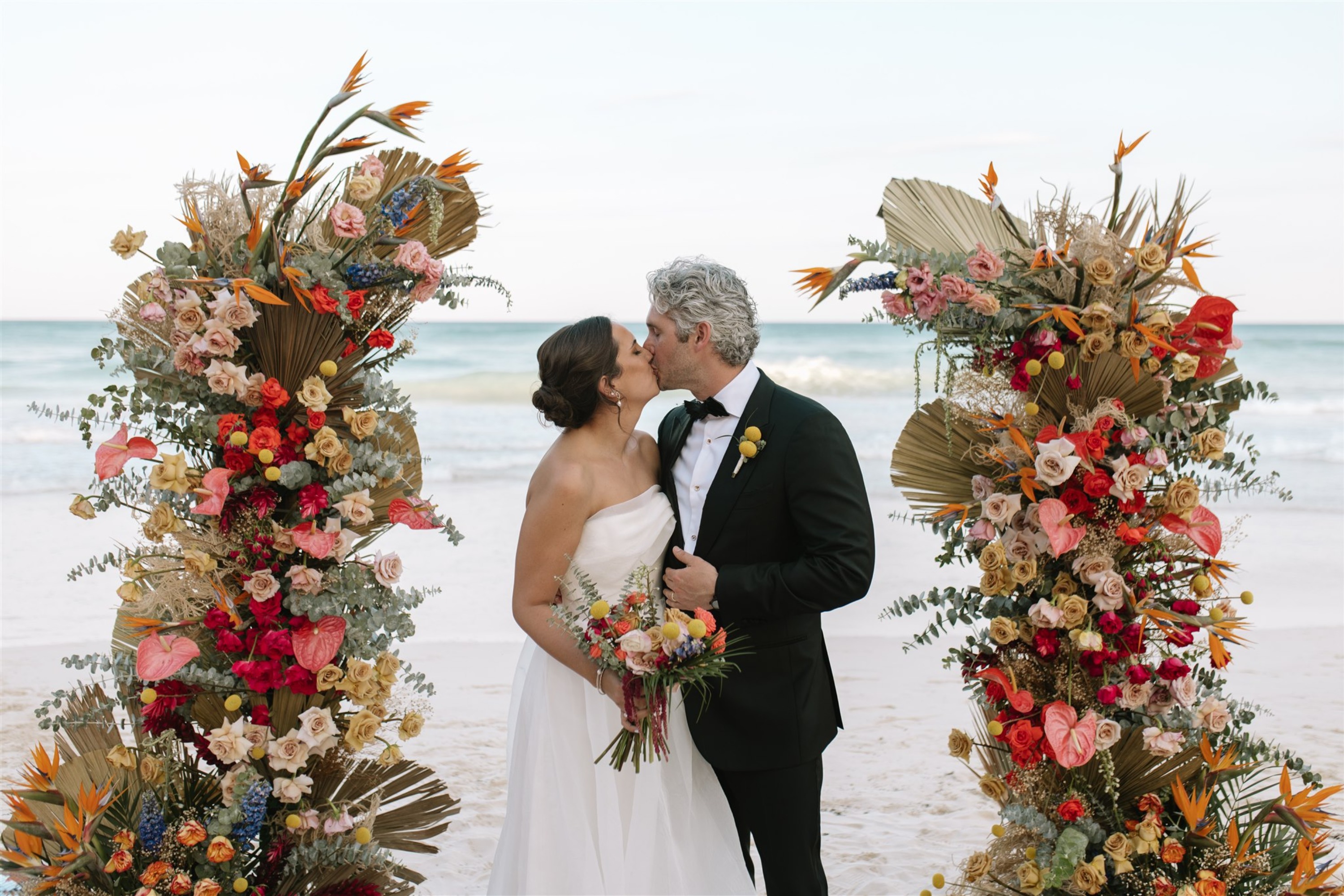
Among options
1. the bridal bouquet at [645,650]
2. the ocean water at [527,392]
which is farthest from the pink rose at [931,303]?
the ocean water at [527,392]

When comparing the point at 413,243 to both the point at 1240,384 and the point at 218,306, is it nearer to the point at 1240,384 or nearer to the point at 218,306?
the point at 218,306

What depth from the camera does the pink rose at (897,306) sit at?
10.4ft

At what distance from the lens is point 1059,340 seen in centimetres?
305

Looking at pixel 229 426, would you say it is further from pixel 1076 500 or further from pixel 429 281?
pixel 1076 500

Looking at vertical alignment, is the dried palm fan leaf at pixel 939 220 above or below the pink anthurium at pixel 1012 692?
above

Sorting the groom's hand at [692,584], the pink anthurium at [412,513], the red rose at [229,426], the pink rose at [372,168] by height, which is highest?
the pink rose at [372,168]

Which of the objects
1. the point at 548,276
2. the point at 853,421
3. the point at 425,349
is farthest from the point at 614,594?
the point at 425,349

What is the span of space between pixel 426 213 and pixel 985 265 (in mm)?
1666

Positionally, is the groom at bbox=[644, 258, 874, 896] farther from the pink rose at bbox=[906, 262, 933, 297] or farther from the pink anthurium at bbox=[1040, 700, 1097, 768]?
the pink anthurium at bbox=[1040, 700, 1097, 768]

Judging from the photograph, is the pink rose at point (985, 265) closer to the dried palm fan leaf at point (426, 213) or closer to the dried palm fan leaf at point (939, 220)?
the dried palm fan leaf at point (939, 220)

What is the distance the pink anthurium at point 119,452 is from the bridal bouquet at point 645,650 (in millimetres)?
1223

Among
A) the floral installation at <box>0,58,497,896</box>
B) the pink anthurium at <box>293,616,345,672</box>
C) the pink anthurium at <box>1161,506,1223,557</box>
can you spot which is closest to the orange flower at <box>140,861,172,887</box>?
the floral installation at <box>0,58,497,896</box>

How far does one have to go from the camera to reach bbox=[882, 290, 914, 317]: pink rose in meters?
3.17

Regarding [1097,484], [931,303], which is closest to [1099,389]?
[1097,484]
